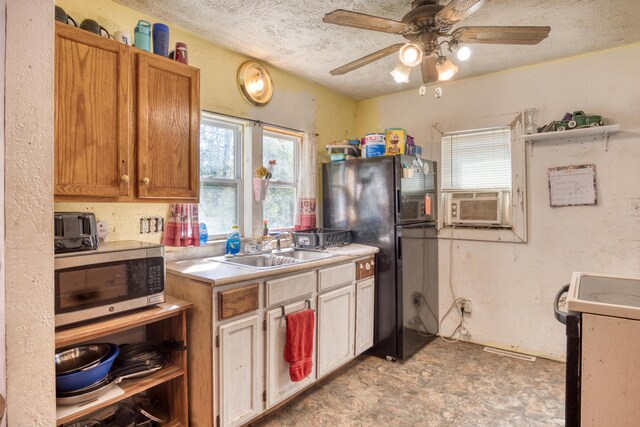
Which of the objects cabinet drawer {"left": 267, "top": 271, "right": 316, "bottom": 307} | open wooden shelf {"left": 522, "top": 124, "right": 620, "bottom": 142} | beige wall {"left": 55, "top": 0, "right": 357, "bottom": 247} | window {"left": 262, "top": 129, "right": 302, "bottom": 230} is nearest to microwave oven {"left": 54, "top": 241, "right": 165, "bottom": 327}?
beige wall {"left": 55, "top": 0, "right": 357, "bottom": 247}

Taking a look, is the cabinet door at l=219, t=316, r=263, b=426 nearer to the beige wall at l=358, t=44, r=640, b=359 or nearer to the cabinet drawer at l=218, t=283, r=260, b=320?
the cabinet drawer at l=218, t=283, r=260, b=320

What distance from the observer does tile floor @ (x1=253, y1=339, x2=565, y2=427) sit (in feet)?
7.07

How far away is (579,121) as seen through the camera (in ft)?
8.75

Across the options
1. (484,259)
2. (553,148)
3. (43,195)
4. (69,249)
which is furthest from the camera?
(484,259)

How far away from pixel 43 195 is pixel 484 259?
321cm

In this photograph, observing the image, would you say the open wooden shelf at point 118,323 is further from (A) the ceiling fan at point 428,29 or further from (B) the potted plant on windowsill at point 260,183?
(A) the ceiling fan at point 428,29

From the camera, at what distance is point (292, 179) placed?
11.0ft

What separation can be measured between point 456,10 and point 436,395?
2.31m

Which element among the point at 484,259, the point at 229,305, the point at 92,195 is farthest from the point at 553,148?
the point at 92,195

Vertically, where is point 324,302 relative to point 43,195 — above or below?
below

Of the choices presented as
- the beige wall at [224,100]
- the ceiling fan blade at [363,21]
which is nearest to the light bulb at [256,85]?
the beige wall at [224,100]

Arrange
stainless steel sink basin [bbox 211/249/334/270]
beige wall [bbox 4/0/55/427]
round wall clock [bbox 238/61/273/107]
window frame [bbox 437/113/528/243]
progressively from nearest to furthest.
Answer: beige wall [bbox 4/0/55/427] → stainless steel sink basin [bbox 211/249/334/270] → round wall clock [bbox 238/61/273/107] → window frame [bbox 437/113/528/243]

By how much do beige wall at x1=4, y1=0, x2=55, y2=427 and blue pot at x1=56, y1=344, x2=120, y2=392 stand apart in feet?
1.06

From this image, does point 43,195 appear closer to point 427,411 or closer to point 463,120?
point 427,411
